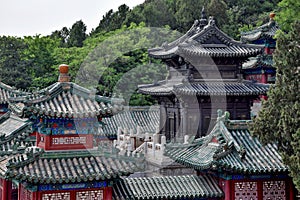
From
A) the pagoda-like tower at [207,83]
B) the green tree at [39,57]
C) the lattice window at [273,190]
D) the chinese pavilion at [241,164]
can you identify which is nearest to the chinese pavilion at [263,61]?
the pagoda-like tower at [207,83]

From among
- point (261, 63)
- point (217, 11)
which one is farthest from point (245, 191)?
point (217, 11)

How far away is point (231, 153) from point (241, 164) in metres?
0.50

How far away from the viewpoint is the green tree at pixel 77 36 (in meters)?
64.3

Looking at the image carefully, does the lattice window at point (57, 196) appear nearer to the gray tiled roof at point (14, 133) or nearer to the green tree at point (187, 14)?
the gray tiled roof at point (14, 133)

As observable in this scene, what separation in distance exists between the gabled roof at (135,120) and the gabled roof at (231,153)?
14460 millimetres

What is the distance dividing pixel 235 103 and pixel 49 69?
31069 millimetres

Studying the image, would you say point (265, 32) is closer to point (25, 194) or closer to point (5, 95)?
point (5, 95)

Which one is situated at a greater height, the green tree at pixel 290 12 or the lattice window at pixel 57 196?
the green tree at pixel 290 12

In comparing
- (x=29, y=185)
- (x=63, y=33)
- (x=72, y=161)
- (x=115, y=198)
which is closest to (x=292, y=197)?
(x=115, y=198)

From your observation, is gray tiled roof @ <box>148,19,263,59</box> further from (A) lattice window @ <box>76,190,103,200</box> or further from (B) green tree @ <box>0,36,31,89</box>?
(B) green tree @ <box>0,36,31,89</box>

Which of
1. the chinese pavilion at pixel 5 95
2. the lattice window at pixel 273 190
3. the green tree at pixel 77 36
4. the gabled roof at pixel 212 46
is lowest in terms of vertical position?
the lattice window at pixel 273 190

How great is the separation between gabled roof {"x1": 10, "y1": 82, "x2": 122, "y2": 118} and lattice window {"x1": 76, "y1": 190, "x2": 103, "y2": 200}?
2044mm

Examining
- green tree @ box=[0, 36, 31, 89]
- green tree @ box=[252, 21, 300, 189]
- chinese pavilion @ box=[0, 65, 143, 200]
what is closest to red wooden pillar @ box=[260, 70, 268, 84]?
green tree @ box=[252, 21, 300, 189]

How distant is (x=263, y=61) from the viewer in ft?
120
